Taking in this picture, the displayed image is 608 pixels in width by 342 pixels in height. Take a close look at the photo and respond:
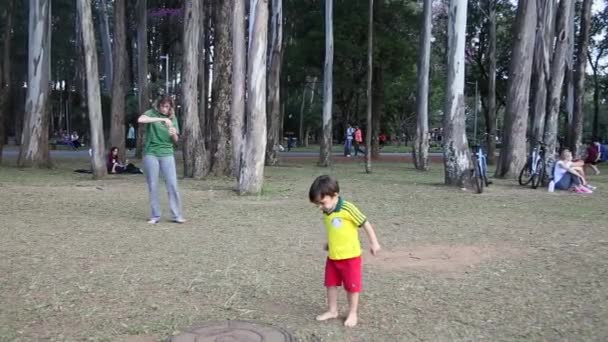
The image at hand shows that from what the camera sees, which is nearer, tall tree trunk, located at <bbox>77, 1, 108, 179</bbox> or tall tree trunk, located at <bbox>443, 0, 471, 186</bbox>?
tall tree trunk, located at <bbox>443, 0, 471, 186</bbox>

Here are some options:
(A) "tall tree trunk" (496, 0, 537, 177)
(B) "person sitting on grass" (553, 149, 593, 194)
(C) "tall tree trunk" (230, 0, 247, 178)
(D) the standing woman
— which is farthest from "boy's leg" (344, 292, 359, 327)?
(A) "tall tree trunk" (496, 0, 537, 177)

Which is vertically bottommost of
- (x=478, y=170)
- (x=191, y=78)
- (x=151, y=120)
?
(x=478, y=170)

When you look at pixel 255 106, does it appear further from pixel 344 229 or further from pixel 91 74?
pixel 344 229

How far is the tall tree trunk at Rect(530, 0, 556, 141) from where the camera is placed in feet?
51.5

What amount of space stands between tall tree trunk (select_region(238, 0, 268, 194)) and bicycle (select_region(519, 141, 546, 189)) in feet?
23.2

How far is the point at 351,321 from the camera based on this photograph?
13.7 feet

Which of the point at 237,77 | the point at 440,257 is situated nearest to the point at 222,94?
the point at 237,77

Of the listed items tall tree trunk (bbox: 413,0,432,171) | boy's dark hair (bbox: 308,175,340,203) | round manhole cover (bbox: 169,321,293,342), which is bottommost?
round manhole cover (bbox: 169,321,293,342)

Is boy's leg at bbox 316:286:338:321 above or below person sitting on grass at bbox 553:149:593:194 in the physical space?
below

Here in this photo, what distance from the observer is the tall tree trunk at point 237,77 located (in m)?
13.8

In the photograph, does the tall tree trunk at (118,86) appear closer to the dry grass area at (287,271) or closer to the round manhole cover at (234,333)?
the dry grass area at (287,271)

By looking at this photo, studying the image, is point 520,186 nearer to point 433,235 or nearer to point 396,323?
point 433,235

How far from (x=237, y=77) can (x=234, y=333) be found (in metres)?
11.0

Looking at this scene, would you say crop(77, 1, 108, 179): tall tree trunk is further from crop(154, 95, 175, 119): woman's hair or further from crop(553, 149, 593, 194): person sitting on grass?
crop(553, 149, 593, 194): person sitting on grass
